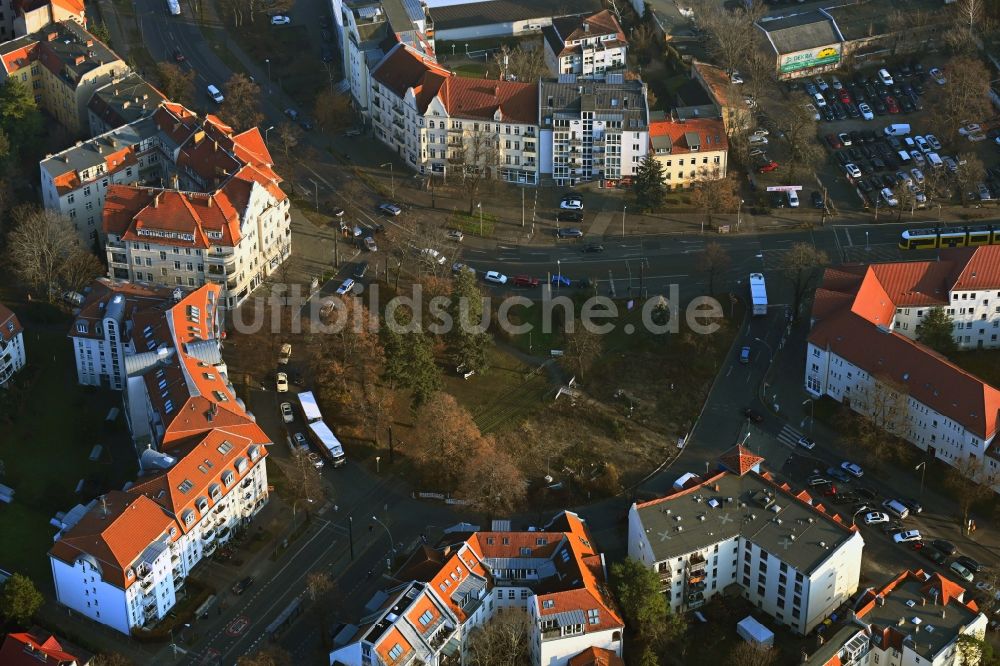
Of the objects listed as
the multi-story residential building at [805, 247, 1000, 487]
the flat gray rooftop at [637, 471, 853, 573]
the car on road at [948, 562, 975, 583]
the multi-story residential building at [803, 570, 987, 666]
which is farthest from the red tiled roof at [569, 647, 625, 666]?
the multi-story residential building at [805, 247, 1000, 487]

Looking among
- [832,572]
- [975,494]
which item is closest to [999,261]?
[975,494]

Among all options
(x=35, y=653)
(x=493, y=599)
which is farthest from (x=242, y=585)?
(x=493, y=599)

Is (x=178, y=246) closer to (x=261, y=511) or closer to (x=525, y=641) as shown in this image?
(x=261, y=511)

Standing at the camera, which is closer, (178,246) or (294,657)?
(294,657)

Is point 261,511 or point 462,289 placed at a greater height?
point 462,289

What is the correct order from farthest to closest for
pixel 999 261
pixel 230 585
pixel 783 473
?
pixel 999 261 → pixel 783 473 → pixel 230 585

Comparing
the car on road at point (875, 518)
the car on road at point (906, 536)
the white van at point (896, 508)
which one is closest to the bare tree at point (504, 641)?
the car on road at point (875, 518)

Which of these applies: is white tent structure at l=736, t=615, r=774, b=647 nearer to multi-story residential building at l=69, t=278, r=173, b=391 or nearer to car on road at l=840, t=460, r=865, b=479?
car on road at l=840, t=460, r=865, b=479
